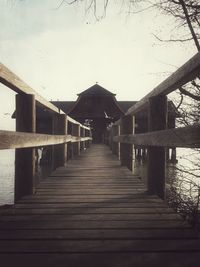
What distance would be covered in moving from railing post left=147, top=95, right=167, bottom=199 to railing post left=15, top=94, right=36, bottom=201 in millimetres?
1433

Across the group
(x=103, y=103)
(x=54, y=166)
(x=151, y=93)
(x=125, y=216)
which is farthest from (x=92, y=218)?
(x=103, y=103)

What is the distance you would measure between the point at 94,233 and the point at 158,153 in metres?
1.77

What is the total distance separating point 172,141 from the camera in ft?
8.18

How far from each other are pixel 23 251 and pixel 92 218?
0.88 m

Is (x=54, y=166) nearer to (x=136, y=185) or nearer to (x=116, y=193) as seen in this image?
(x=136, y=185)

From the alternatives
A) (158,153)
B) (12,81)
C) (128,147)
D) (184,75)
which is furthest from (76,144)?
(184,75)

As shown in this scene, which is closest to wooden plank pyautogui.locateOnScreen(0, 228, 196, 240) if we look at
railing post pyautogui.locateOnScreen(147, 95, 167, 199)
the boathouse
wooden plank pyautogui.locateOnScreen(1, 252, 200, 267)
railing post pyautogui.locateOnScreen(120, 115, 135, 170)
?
wooden plank pyautogui.locateOnScreen(1, 252, 200, 267)

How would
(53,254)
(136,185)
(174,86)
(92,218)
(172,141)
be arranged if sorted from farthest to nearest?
(136,185), (174,86), (92,218), (172,141), (53,254)

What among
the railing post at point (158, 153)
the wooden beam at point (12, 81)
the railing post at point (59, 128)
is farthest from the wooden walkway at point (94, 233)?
the railing post at point (59, 128)

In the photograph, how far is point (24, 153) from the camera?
12.0 ft

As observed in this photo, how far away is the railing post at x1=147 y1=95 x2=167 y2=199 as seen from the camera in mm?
3844

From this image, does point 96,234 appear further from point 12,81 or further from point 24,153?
point 24,153

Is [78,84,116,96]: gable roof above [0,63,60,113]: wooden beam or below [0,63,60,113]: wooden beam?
above

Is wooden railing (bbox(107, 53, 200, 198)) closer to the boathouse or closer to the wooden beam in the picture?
the wooden beam
